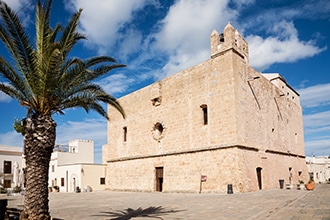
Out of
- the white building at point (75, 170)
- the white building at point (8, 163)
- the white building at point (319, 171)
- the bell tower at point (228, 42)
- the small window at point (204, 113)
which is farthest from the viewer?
the white building at point (319, 171)

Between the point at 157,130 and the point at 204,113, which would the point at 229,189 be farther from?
the point at 157,130

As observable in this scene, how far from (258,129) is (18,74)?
15113mm

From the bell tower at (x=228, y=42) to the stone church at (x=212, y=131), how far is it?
6 cm

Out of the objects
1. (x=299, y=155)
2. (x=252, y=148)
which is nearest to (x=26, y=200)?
(x=252, y=148)

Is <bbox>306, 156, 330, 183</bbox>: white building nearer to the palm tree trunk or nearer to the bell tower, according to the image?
the bell tower

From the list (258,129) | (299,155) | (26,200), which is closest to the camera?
(26,200)

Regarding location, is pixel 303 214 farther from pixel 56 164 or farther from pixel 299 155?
pixel 56 164

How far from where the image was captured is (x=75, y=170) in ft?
98.5

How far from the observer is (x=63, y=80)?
828 centimetres

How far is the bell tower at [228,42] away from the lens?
58.1 feet

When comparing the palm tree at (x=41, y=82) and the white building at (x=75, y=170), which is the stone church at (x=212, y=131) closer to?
the white building at (x=75, y=170)

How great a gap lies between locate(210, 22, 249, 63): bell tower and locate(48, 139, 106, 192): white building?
18.4 meters

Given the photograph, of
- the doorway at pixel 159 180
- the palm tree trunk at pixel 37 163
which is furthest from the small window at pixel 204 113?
the palm tree trunk at pixel 37 163

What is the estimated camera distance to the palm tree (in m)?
7.57
